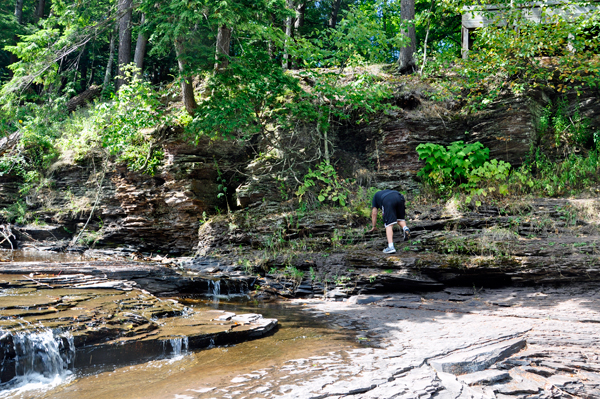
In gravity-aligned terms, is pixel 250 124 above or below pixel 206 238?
above

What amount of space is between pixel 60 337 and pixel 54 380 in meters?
0.50

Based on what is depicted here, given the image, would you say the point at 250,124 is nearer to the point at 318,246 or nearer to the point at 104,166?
the point at 318,246

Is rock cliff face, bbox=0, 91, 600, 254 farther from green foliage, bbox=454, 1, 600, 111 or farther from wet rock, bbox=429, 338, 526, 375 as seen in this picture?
wet rock, bbox=429, 338, 526, 375

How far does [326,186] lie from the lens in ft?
43.2

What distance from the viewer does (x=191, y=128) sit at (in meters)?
11.6

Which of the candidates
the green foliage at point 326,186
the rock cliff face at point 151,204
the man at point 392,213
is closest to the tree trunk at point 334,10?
the rock cliff face at point 151,204

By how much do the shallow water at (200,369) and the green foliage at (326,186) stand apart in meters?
6.23

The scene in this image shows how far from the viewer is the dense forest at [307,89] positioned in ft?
36.8

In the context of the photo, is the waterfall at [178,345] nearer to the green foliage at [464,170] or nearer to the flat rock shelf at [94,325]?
the flat rock shelf at [94,325]

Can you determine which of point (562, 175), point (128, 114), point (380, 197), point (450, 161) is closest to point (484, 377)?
point (380, 197)

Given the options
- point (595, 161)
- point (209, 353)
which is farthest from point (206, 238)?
point (595, 161)

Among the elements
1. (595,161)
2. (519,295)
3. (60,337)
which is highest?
(595,161)

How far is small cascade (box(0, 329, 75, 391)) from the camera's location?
4406 mm

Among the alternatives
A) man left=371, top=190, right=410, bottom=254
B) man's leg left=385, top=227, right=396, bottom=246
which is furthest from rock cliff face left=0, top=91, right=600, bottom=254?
man's leg left=385, top=227, right=396, bottom=246
